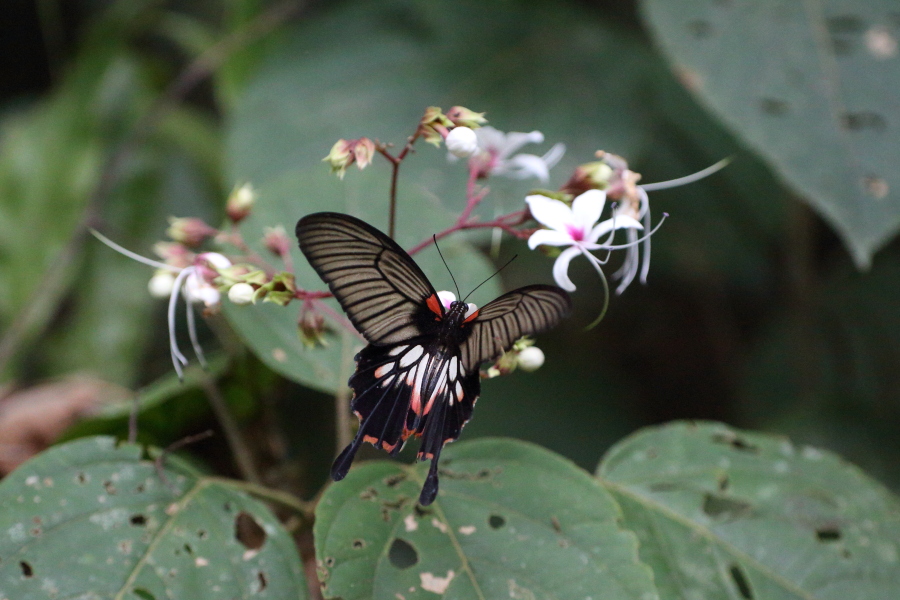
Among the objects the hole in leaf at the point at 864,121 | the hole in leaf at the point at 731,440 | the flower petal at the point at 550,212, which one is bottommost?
the hole in leaf at the point at 731,440

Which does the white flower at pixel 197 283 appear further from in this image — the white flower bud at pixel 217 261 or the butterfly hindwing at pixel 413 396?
the butterfly hindwing at pixel 413 396

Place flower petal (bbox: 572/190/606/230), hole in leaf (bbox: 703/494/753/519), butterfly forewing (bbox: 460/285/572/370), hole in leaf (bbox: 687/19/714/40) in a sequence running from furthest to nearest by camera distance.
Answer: hole in leaf (bbox: 687/19/714/40), hole in leaf (bbox: 703/494/753/519), flower petal (bbox: 572/190/606/230), butterfly forewing (bbox: 460/285/572/370)

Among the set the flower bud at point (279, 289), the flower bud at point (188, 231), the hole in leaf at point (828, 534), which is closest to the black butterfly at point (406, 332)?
the flower bud at point (279, 289)

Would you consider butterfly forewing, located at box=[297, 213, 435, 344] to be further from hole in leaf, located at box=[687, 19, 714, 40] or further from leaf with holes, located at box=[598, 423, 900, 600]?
hole in leaf, located at box=[687, 19, 714, 40]

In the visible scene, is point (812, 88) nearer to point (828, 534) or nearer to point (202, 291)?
point (828, 534)

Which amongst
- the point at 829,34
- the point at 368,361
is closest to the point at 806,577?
the point at 368,361

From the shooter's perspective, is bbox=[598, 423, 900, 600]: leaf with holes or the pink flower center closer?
the pink flower center

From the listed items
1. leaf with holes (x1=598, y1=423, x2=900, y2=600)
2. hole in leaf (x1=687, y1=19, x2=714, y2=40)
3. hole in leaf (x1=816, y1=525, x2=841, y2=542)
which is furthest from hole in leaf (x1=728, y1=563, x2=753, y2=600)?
hole in leaf (x1=687, y1=19, x2=714, y2=40)
